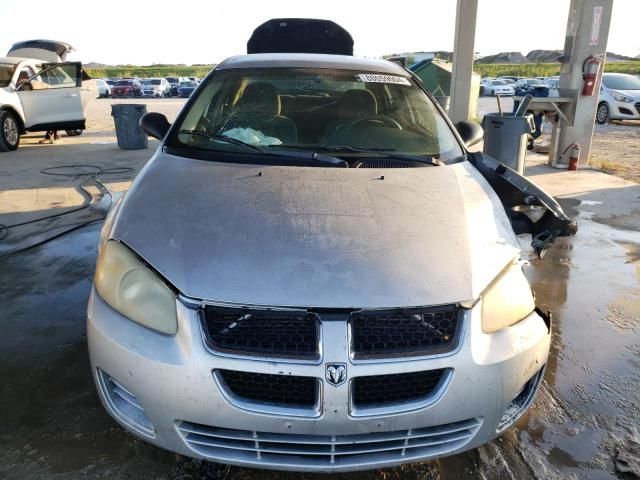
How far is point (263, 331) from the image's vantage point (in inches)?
66.2

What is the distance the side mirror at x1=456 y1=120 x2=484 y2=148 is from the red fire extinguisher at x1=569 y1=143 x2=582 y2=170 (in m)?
5.79

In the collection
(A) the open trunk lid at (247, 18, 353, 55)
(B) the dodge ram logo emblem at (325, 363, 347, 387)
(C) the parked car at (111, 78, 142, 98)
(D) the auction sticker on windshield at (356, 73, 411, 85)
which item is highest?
(A) the open trunk lid at (247, 18, 353, 55)

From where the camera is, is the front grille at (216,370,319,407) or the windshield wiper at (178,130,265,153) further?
the windshield wiper at (178,130,265,153)

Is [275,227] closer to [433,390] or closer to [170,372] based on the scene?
[170,372]

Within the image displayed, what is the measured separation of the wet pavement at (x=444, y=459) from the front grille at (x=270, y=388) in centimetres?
54

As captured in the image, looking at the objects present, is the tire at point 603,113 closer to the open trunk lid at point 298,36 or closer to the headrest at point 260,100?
the open trunk lid at point 298,36

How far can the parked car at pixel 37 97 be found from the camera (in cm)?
1002

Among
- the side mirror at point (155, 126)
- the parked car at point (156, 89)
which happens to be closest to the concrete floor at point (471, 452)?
the side mirror at point (155, 126)

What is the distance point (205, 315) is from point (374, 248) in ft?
2.18

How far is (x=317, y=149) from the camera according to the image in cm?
278

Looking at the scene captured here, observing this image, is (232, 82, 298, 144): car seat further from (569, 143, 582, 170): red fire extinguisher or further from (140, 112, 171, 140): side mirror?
(569, 143, 582, 170): red fire extinguisher

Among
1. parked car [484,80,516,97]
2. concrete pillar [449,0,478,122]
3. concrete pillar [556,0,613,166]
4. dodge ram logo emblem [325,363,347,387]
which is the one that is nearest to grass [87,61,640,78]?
parked car [484,80,516,97]

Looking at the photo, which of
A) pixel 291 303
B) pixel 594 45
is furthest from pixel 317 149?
pixel 594 45

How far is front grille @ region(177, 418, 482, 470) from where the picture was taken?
1.65 meters
